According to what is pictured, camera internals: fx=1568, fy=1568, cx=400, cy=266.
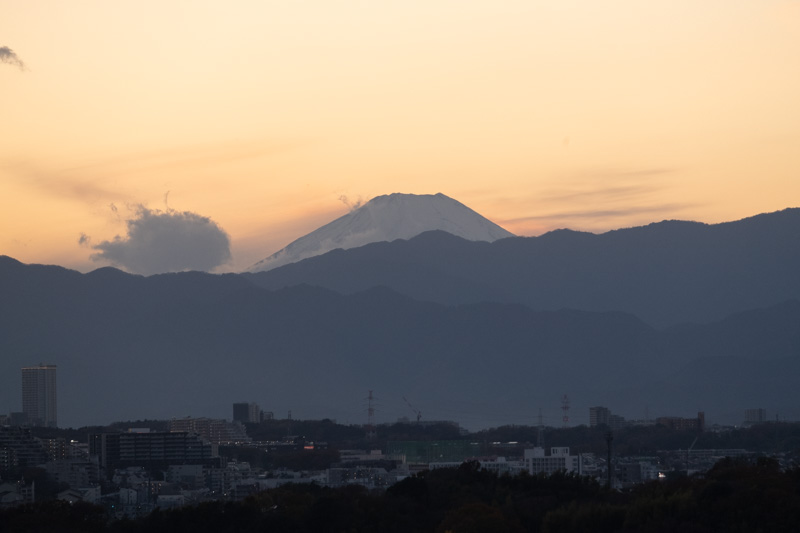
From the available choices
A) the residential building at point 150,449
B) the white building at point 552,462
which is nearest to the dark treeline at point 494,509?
the white building at point 552,462

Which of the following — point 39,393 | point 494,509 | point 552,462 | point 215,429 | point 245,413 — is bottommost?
point 552,462

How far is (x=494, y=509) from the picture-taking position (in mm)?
36062

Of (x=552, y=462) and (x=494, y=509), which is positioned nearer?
(x=494, y=509)

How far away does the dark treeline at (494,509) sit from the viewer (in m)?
31.7

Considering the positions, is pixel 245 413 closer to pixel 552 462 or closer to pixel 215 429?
pixel 215 429

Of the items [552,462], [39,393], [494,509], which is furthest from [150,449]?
[39,393]

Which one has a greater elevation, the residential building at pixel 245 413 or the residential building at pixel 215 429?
the residential building at pixel 245 413

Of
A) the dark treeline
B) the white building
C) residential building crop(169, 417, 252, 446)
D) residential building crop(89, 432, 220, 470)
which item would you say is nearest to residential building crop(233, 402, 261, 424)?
residential building crop(169, 417, 252, 446)

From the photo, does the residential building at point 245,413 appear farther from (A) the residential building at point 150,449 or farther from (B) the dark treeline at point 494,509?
(B) the dark treeline at point 494,509

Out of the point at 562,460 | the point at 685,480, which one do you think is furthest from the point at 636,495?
the point at 562,460

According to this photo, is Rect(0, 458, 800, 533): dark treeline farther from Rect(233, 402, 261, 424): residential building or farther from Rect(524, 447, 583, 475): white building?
Rect(233, 402, 261, 424): residential building

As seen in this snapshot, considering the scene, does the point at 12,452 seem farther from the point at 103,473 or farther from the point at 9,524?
the point at 9,524

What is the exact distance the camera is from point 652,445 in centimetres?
11650

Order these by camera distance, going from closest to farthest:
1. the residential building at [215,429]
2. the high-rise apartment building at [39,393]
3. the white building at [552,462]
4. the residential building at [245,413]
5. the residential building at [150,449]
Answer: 1. the white building at [552,462]
2. the residential building at [150,449]
3. the residential building at [215,429]
4. the residential building at [245,413]
5. the high-rise apartment building at [39,393]
